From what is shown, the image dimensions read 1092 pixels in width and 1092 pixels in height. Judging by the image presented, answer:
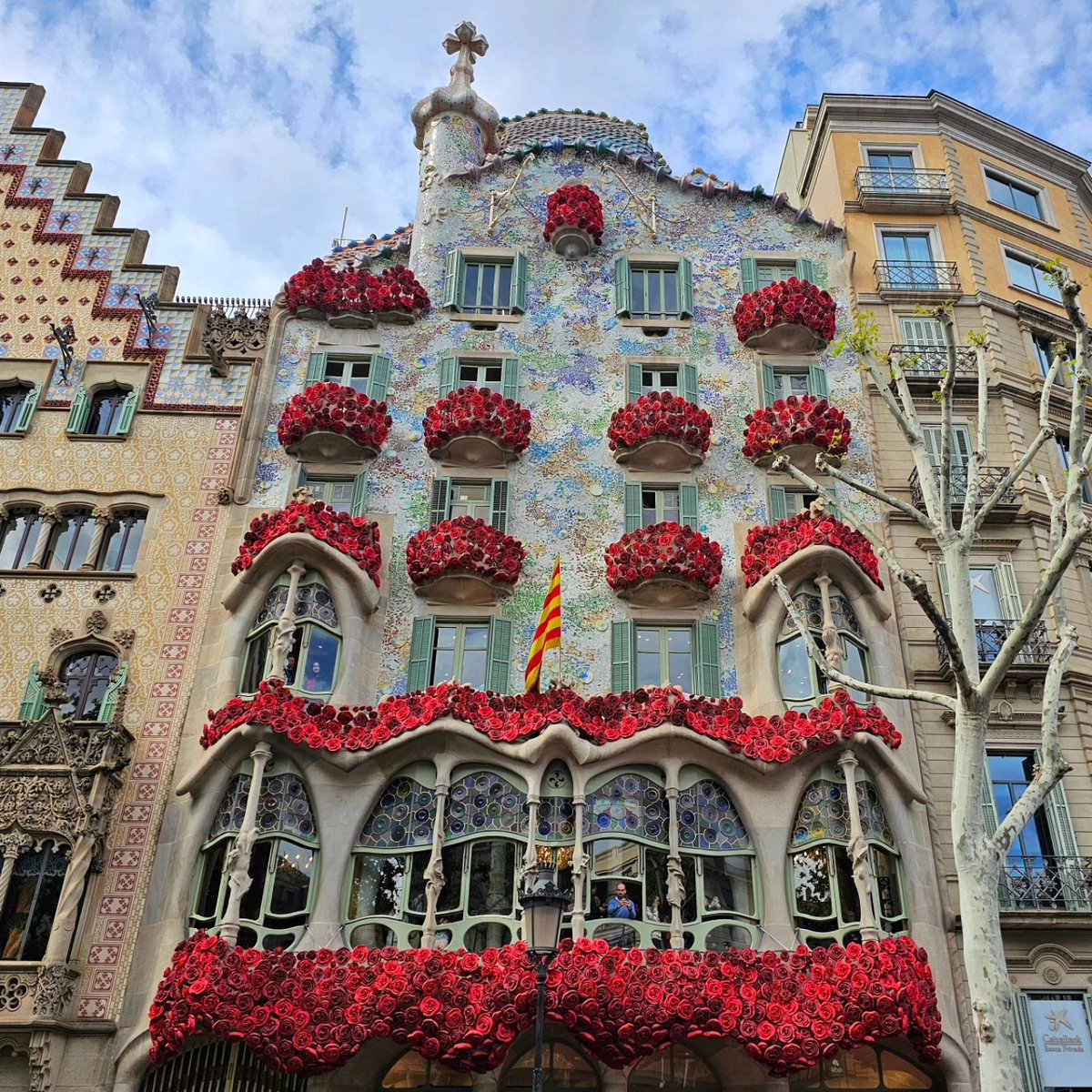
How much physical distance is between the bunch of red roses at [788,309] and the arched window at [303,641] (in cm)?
1222

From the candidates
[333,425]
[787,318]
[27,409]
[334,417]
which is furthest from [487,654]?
[27,409]

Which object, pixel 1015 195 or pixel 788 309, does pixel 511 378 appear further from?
pixel 1015 195

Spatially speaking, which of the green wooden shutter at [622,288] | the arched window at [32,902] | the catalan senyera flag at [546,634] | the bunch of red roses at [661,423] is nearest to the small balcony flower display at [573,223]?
the green wooden shutter at [622,288]

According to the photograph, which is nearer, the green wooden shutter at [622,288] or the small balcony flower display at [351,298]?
the small balcony flower display at [351,298]

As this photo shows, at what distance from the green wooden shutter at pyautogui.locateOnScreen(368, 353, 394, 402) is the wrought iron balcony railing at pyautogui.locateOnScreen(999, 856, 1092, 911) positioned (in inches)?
652

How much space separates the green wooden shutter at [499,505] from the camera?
24.8m

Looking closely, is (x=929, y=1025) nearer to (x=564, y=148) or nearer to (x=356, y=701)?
(x=356, y=701)

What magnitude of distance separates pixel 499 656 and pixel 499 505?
3787 mm

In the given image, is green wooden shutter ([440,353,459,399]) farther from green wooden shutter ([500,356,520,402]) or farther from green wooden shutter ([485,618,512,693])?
green wooden shutter ([485,618,512,693])

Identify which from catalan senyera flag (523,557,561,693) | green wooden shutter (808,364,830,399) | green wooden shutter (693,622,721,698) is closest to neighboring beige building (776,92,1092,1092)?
green wooden shutter (808,364,830,399)

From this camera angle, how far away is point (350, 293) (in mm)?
27969

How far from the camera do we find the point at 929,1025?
17984 mm

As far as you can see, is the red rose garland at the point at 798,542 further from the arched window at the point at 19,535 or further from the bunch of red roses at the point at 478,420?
the arched window at the point at 19,535

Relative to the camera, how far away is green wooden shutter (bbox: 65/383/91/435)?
25.7m
